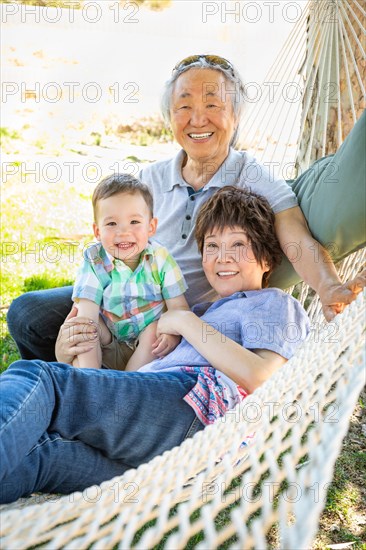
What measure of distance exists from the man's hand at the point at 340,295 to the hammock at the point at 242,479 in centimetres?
18

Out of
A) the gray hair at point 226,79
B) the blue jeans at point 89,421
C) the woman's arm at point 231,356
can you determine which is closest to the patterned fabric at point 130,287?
the woman's arm at point 231,356

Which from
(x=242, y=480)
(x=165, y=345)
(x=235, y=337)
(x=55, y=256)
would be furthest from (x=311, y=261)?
(x=55, y=256)

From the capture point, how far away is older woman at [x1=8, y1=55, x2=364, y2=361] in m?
2.00

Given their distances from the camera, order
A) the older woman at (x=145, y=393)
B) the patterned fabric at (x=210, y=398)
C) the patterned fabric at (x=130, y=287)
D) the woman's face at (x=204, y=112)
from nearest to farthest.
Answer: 1. the older woman at (x=145, y=393)
2. the patterned fabric at (x=210, y=398)
3. the patterned fabric at (x=130, y=287)
4. the woman's face at (x=204, y=112)

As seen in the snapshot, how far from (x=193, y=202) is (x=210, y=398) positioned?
0.71 metres

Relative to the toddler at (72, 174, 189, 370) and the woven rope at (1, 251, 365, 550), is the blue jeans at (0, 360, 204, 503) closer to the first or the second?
the woven rope at (1, 251, 365, 550)

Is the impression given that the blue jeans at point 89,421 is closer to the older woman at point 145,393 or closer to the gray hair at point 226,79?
the older woman at point 145,393

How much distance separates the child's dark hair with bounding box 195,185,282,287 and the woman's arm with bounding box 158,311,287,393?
26 cm

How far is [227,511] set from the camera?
6.23 feet

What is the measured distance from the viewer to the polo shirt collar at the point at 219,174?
2016 mm

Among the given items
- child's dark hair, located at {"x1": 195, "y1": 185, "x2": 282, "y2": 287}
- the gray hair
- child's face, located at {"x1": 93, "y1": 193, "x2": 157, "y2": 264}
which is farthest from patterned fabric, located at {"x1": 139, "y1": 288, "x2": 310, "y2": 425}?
the gray hair

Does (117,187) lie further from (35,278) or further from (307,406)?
(35,278)

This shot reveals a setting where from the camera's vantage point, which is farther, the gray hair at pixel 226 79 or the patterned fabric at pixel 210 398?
the gray hair at pixel 226 79

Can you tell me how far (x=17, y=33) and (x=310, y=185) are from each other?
17.2ft
